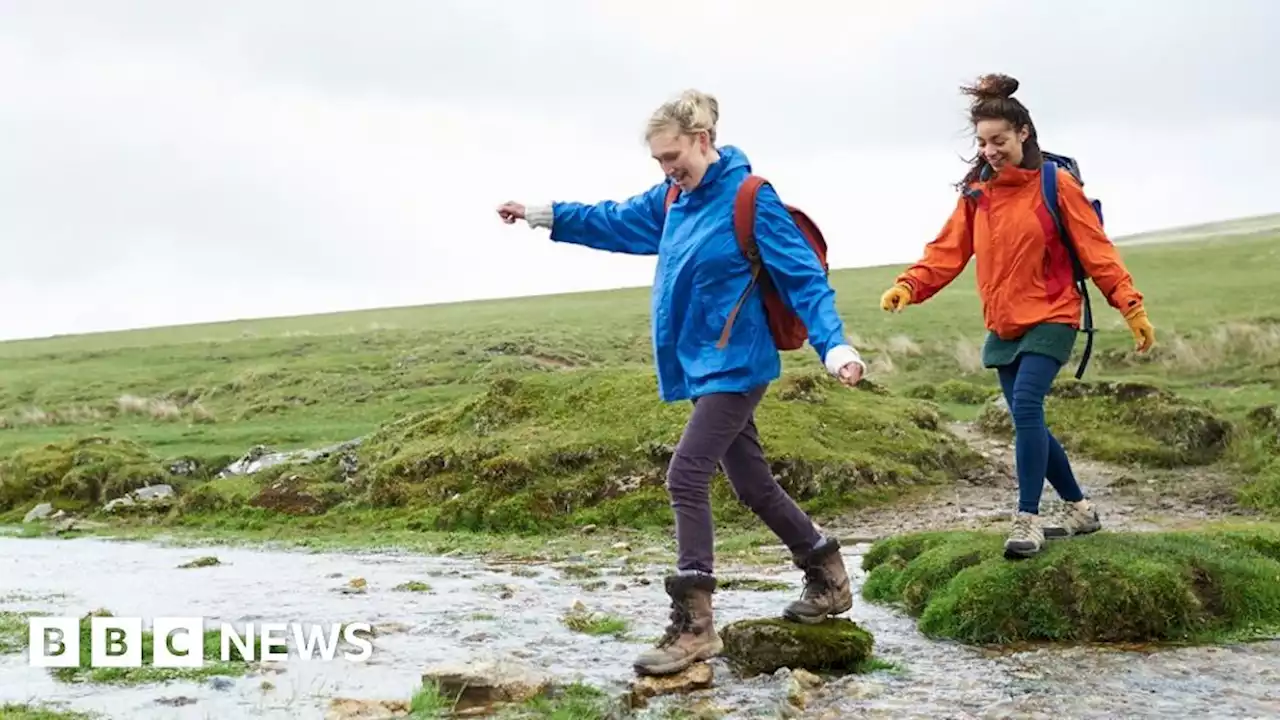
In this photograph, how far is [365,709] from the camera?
6.13 m

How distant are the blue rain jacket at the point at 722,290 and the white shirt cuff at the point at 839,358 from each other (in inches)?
4.8

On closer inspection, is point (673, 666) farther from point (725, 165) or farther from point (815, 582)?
point (725, 165)

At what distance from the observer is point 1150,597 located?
778 cm

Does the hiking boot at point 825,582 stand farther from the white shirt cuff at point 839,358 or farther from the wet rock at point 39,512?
the wet rock at point 39,512

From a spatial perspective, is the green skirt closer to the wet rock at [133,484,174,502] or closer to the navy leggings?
the navy leggings

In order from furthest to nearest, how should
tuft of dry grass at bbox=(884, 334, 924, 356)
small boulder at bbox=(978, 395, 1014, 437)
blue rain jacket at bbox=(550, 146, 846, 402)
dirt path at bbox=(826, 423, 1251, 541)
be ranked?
tuft of dry grass at bbox=(884, 334, 924, 356), small boulder at bbox=(978, 395, 1014, 437), dirt path at bbox=(826, 423, 1251, 541), blue rain jacket at bbox=(550, 146, 846, 402)

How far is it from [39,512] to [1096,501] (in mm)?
15295

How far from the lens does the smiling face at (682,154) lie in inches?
282

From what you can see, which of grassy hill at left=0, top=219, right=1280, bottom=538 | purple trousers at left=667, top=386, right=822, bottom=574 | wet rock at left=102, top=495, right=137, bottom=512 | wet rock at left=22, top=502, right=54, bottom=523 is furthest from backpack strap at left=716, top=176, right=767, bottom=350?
wet rock at left=22, top=502, right=54, bottom=523

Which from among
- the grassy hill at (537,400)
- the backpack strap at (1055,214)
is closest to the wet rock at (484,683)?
the backpack strap at (1055,214)

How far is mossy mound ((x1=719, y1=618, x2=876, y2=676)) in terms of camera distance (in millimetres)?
7074

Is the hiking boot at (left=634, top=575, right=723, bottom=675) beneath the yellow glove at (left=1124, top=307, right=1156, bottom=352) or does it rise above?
beneath

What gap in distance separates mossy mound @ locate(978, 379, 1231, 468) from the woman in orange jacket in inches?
441

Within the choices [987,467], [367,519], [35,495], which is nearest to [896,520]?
[987,467]
